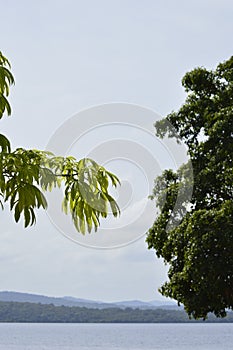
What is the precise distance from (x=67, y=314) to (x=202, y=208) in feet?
511

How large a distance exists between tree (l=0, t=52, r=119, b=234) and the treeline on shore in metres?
139

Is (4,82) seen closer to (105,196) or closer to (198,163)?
(105,196)

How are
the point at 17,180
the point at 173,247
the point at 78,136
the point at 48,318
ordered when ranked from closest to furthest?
the point at 17,180 < the point at 78,136 < the point at 173,247 < the point at 48,318

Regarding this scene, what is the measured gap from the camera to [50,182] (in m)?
3.06

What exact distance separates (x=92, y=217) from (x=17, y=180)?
14.3 inches

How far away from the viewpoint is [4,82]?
3.14 m

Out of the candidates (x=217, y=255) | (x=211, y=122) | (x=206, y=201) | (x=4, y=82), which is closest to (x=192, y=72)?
(x=211, y=122)

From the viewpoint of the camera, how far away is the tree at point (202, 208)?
545 inches

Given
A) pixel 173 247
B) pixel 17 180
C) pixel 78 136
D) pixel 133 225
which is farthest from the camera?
pixel 173 247

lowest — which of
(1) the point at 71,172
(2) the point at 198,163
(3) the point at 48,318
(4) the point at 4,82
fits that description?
(1) the point at 71,172

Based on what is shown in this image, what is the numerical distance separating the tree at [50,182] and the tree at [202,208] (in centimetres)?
1086

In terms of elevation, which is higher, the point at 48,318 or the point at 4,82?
the point at 48,318
